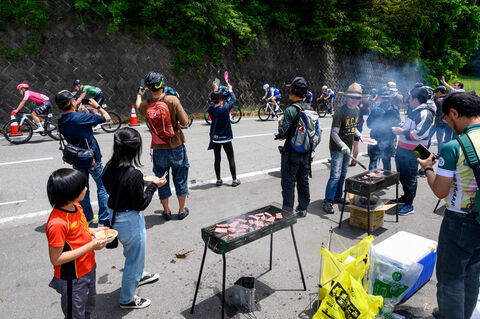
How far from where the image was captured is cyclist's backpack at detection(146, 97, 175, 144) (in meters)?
4.87

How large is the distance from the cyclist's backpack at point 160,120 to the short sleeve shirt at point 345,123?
276 cm

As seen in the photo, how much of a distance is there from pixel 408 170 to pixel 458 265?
335 cm

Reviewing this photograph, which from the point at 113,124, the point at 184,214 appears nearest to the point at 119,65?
the point at 113,124

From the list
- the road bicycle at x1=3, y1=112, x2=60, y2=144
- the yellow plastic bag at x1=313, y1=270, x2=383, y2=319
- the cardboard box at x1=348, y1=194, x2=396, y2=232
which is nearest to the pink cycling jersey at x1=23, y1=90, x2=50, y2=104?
the road bicycle at x1=3, y1=112, x2=60, y2=144

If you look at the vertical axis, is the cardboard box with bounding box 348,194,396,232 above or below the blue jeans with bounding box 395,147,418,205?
below

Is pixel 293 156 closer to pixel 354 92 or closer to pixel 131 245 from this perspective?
pixel 354 92

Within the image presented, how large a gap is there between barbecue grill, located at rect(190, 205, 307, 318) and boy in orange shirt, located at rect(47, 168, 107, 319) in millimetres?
1018

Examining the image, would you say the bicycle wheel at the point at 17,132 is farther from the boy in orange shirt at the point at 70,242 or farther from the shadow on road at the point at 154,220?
the boy in orange shirt at the point at 70,242

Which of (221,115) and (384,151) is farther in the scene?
(384,151)

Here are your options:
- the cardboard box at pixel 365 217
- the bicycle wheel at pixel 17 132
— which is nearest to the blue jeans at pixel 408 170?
the cardboard box at pixel 365 217

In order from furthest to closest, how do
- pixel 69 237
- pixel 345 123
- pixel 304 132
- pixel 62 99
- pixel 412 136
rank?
pixel 345 123 → pixel 412 136 → pixel 304 132 → pixel 62 99 → pixel 69 237

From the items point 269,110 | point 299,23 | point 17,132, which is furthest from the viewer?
point 299,23

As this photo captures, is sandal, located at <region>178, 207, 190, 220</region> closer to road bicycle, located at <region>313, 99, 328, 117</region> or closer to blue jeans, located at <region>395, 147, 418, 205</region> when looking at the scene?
blue jeans, located at <region>395, 147, 418, 205</region>

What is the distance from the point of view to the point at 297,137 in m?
5.01
